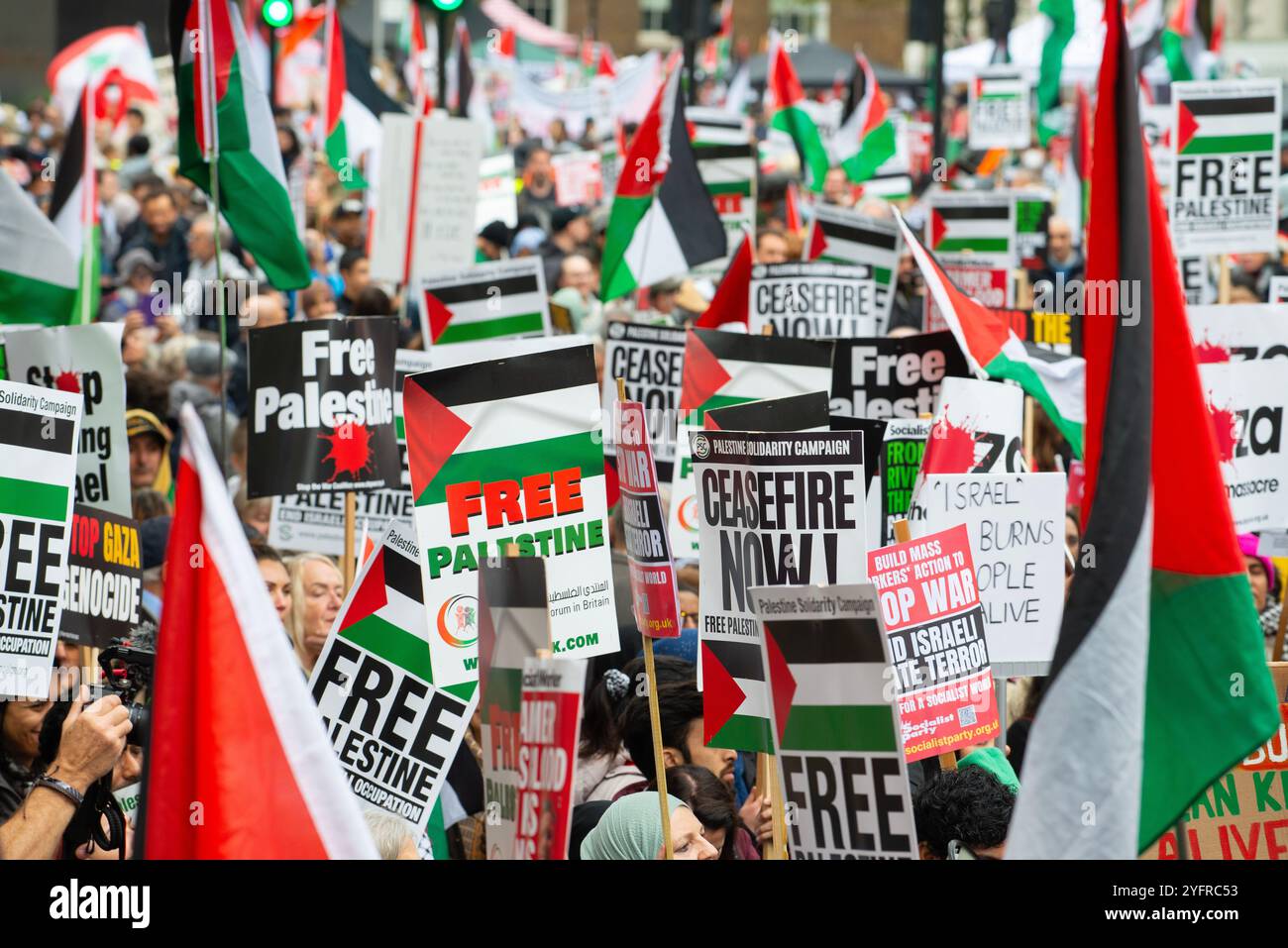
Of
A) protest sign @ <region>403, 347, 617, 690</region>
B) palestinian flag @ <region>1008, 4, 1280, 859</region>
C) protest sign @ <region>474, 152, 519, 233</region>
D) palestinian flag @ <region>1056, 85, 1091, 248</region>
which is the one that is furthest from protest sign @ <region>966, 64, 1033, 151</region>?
palestinian flag @ <region>1008, 4, 1280, 859</region>

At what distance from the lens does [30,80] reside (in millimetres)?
31141

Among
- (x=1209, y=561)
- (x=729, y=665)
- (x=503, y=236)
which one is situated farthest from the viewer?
(x=503, y=236)

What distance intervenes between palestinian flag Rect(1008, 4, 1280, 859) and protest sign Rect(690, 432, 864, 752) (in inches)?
43.1

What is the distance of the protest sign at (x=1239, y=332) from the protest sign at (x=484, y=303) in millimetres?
3036

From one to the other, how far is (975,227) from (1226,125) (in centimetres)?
201

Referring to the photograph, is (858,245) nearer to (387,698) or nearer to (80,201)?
(80,201)

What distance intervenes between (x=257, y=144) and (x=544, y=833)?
516 centimetres

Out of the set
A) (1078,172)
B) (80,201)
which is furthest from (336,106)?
(1078,172)

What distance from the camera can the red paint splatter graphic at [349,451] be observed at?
6227 mm

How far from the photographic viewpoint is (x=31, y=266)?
23.2 ft

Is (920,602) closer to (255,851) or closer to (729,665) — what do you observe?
(729,665)

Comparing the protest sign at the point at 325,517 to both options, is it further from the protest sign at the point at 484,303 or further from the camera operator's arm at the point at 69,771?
the camera operator's arm at the point at 69,771

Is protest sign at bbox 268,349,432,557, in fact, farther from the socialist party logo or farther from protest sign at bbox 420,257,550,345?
the socialist party logo
